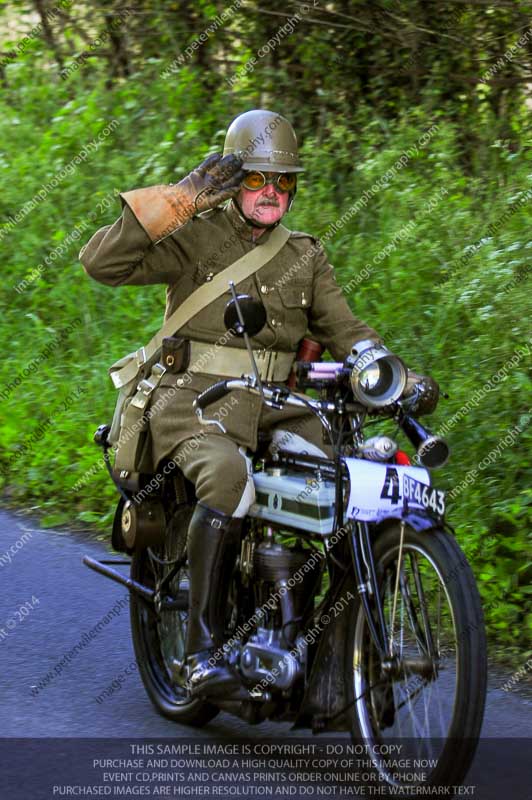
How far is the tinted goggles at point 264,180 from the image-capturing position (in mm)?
4637

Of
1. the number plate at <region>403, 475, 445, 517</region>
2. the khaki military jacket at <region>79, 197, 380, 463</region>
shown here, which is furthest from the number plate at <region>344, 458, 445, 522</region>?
the khaki military jacket at <region>79, 197, 380, 463</region>

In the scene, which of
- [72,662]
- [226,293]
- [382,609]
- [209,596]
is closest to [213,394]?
[226,293]

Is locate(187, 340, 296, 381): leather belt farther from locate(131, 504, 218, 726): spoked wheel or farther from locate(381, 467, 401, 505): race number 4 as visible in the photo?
locate(381, 467, 401, 505): race number 4

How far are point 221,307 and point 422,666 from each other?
55.5 inches

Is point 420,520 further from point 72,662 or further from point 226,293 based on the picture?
point 72,662

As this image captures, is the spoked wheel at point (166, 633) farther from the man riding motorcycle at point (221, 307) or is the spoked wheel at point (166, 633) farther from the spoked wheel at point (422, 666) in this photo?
the spoked wheel at point (422, 666)

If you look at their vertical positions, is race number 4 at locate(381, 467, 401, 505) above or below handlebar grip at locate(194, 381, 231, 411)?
below

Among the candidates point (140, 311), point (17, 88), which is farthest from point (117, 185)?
point (17, 88)

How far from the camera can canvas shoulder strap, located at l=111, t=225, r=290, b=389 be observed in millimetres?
4695

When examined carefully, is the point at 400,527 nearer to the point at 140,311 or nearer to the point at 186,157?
the point at 140,311

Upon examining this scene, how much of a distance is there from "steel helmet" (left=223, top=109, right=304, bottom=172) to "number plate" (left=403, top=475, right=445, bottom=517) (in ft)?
3.90

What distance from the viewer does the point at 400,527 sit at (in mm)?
4031

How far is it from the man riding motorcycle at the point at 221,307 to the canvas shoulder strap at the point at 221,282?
0.03 meters

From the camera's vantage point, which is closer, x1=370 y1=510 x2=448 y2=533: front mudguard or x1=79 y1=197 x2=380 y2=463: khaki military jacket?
x1=370 y1=510 x2=448 y2=533: front mudguard
